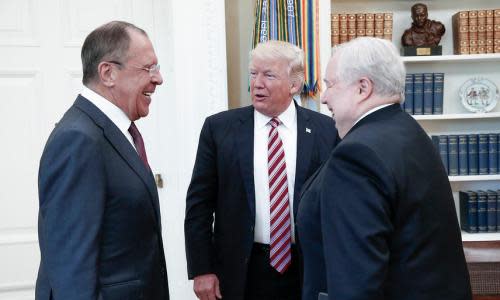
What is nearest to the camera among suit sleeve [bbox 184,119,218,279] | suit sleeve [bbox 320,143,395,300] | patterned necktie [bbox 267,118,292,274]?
suit sleeve [bbox 320,143,395,300]

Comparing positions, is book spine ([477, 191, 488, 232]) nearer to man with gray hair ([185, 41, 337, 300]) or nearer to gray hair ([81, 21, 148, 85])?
man with gray hair ([185, 41, 337, 300])

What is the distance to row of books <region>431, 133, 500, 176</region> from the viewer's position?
331 cm

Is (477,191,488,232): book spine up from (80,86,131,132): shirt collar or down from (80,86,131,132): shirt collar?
down

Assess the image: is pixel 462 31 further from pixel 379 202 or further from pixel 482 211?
pixel 379 202

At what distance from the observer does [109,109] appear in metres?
1.46

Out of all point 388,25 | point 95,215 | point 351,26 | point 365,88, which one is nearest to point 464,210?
point 388,25

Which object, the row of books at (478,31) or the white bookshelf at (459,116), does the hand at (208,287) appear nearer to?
the white bookshelf at (459,116)

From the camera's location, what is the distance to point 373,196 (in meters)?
1.17

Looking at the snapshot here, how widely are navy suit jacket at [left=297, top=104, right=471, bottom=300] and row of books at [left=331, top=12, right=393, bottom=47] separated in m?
1.94

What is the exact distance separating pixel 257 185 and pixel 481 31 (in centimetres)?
203

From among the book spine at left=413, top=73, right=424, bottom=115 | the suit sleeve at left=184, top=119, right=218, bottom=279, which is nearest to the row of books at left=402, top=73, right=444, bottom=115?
the book spine at left=413, top=73, right=424, bottom=115

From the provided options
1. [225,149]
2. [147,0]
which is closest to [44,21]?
[147,0]

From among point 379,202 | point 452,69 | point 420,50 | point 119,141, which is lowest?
point 379,202

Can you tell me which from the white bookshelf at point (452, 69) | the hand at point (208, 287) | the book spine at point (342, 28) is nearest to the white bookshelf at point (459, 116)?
the white bookshelf at point (452, 69)
